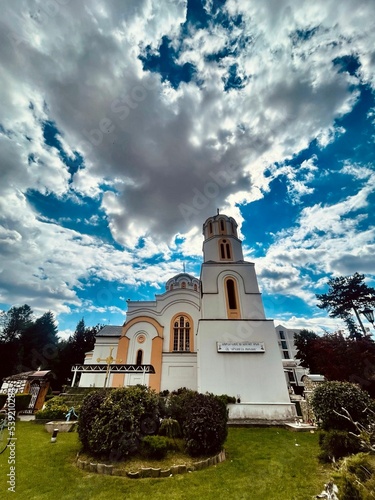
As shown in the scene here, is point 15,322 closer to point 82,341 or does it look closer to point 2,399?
point 82,341

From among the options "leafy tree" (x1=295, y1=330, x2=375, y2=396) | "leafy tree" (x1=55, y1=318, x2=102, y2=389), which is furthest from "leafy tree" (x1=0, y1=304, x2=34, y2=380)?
"leafy tree" (x1=295, y1=330, x2=375, y2=396)

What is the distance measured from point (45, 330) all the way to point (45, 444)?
134 ft

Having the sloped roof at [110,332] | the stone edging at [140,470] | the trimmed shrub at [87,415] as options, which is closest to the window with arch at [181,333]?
the sloped roof at [110,332]

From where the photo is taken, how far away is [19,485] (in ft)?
17.0

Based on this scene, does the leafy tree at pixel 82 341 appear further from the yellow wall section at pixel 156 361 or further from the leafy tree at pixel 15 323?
the yellow wall section at pixel 156 361

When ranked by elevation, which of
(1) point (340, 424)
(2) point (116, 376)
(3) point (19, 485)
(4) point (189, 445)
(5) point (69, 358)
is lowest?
(3) point (19, 485)

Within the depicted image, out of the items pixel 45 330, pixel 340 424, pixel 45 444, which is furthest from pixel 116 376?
pixel 45 330

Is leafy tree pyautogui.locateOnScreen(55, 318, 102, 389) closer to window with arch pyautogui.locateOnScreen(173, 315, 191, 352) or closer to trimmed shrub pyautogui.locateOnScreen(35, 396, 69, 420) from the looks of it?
window with arch pyautogui.locateOnScreen(173, 315, 191, 352)

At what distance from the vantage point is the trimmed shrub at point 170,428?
7363 mm

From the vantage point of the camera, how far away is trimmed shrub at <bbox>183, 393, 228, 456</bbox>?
6.75 m

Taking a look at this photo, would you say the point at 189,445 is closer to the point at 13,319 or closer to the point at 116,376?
the point at 116,376

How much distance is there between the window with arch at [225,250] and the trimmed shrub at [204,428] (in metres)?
12.8

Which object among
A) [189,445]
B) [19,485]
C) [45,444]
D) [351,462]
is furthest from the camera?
[45,444]

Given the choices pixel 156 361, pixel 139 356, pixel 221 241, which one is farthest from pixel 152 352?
pixel 221 241
